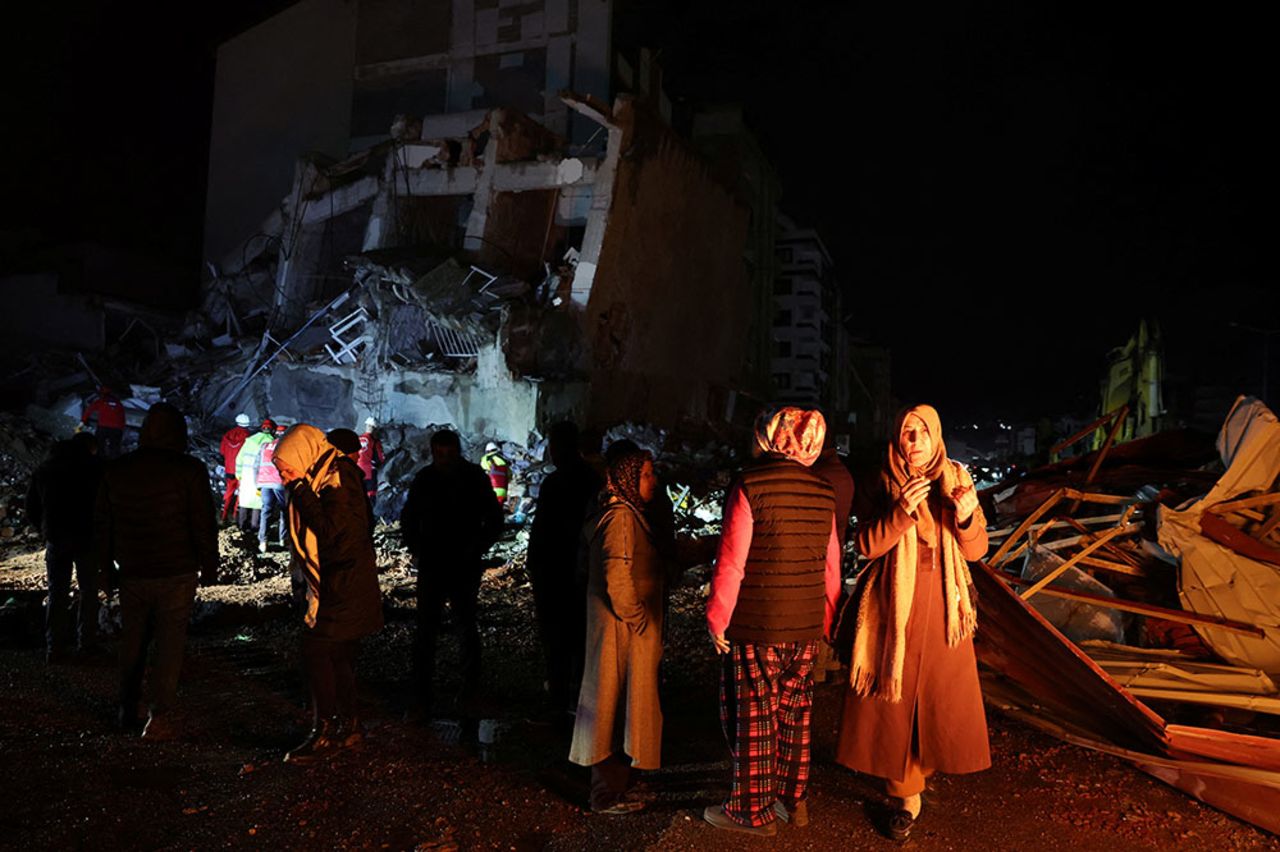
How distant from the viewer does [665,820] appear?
3.60m

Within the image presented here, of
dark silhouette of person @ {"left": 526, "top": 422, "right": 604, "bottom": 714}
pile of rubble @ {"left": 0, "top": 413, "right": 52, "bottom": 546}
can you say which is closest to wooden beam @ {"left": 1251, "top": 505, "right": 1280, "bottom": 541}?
dark silhouette of person @ {"left": 526, "top": 422, "right": 604, "bottom": 714}

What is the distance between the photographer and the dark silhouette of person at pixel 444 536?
4953 mm

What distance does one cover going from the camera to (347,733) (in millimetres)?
4453

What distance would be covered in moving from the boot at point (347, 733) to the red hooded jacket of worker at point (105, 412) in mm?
11591

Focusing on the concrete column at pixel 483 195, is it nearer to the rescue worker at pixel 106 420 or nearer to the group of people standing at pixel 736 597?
the rescue worker at pixel 106 420

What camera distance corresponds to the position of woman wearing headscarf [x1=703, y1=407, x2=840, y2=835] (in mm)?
3307

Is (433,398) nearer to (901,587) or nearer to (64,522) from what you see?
(64,522)

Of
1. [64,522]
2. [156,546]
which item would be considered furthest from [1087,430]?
[64,522]

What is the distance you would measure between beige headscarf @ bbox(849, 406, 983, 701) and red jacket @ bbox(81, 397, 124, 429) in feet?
46.0

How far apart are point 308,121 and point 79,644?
27.2 meters

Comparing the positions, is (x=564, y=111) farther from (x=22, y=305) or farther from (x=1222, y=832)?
(x=1222, y=832)

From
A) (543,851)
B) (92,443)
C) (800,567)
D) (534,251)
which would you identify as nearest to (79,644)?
(92,443)

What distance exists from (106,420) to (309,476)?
1168cm

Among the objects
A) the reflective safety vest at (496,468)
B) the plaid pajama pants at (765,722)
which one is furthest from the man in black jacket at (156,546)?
the reflective safety vest at (496,468)
